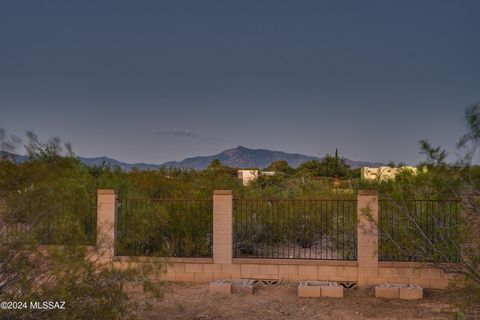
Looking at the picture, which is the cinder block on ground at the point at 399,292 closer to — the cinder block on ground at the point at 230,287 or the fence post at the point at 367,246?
the fence post at the point at 367,246

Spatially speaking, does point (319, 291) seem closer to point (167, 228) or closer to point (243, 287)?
point (243, 287)

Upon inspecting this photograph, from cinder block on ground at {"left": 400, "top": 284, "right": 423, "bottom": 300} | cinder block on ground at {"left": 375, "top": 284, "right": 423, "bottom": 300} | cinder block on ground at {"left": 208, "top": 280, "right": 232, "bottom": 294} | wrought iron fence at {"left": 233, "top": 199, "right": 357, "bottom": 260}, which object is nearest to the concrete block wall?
cinder block on ground at {"left": 375, "top": 284, "right": 423, "bottom": 300}

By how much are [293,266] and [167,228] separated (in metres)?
3.92

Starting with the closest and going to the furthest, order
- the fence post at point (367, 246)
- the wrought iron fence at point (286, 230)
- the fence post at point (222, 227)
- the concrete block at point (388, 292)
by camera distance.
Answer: the concrete block at point (388, 292) < the fence post at point (367, 246) < the fence post at point (222, 227) < the wrought iron fence at point (286, 230)

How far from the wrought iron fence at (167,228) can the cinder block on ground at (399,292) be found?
487cm

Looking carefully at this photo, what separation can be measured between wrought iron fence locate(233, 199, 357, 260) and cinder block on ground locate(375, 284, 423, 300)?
313 cm

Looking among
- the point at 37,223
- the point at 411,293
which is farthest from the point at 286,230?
the point at 37,223

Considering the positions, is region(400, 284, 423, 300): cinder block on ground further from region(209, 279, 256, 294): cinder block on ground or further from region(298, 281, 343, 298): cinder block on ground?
region(209, 279, 256, 294): cinder block on ground

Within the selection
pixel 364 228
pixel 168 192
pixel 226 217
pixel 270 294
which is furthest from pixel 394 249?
pixel 168 192

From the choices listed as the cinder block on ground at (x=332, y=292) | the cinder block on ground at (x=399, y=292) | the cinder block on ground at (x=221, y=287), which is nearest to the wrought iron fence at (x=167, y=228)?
the cinder block on ground at (x=221, y=287)

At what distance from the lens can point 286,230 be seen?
644 inches

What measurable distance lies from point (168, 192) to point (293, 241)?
5564mm

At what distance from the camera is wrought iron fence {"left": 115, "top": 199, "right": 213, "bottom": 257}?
14.0 meters

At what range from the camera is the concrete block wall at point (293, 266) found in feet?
40.1
